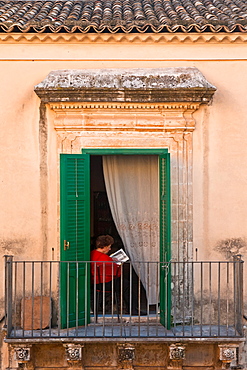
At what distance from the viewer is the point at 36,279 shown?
30.3 ft

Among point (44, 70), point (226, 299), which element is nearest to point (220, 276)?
point (226, 299)

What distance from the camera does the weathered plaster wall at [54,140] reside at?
9.27m

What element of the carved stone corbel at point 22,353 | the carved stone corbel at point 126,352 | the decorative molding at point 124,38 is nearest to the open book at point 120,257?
the carved stone corbel at point 126,352

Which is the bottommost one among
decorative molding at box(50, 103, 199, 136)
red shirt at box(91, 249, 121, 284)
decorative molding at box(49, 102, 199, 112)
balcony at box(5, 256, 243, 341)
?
balcony at box(5, 256, 243, 341)

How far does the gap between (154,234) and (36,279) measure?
1.98 m

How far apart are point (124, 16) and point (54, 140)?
2.35 meters

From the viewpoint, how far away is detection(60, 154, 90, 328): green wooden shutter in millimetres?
8922

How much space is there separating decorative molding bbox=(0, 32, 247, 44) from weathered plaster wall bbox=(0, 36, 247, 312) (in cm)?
6

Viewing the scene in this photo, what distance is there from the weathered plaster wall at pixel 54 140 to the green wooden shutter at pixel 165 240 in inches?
19.3

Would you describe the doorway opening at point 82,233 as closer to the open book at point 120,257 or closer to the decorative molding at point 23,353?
the open book at point 120,257

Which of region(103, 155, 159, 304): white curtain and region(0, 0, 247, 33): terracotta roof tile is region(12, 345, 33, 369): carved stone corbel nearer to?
region(103, 155, 159, 304): white curtain

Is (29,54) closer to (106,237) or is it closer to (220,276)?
(106,237)

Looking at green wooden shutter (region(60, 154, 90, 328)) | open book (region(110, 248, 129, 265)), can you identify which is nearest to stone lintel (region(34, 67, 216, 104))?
green wooden shutter (region(60, 154, 90, 328))

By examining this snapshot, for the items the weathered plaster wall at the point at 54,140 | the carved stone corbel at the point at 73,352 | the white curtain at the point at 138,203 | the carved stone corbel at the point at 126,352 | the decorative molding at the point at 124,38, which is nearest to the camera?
the carved stone corbel at the point at 73,352
